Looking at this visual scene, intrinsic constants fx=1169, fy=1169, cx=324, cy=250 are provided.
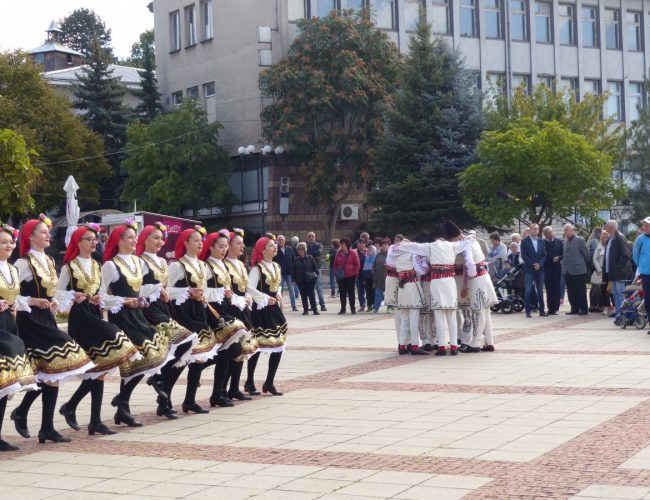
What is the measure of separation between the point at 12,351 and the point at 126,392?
5.68 ft

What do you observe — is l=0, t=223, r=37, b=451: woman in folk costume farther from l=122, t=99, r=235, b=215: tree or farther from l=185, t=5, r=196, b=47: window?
l=185, t=5, r=196, b=47: window

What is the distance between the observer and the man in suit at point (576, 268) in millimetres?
23203

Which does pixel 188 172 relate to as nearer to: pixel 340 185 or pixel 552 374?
pixel 340 185

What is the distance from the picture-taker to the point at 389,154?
137 ft

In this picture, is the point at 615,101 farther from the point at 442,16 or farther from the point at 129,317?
the point at 129,317

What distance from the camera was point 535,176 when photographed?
35375mm

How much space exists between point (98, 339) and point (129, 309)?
1.64ft

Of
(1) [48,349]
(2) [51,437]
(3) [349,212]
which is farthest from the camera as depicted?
(3) [349,212]

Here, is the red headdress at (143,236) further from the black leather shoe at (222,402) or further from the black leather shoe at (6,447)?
the black leather shoe at (6,447)

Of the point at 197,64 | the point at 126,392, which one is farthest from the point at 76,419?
the point at 197,64

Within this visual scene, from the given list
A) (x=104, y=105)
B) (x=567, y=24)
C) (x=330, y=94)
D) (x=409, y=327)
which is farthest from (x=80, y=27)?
(x=409, y=327)

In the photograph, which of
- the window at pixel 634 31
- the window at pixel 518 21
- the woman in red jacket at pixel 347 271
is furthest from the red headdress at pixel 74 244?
the window at pixel 634 31

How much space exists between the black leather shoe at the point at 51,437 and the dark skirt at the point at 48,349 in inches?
18.4

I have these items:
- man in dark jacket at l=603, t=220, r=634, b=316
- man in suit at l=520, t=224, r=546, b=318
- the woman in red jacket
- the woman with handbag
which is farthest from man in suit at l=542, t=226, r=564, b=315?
the woman with handbag
